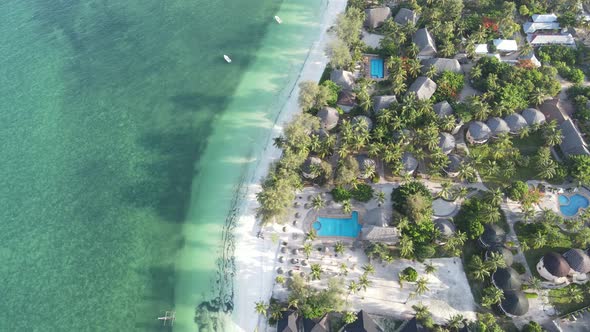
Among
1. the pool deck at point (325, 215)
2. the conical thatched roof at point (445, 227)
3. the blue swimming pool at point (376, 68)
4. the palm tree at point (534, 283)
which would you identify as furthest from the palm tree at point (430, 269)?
the blue swimming pool at point (376, 68)

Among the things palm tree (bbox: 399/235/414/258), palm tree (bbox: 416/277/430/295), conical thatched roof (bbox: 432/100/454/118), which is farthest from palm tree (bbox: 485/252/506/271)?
conical thatched roof (bbox: 432/100/454/118)

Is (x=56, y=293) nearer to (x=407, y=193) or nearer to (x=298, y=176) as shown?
(x=298, y=176)

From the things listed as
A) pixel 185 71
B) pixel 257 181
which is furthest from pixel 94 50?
pixel 257 181

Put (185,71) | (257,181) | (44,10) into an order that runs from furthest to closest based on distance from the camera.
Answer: (44,10), (185,71), (257,181)

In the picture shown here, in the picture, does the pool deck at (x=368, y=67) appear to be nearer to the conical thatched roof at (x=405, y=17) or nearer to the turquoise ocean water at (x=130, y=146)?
the conical thatched roof at (x=405, y=17)

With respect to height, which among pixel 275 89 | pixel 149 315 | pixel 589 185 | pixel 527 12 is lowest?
pixel 149 315

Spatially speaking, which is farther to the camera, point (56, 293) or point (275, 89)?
point (275, 89)
